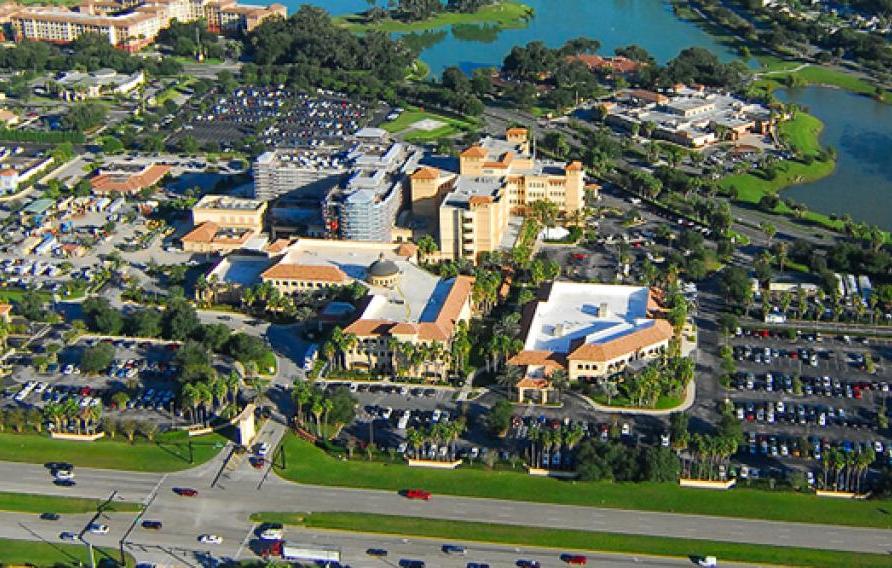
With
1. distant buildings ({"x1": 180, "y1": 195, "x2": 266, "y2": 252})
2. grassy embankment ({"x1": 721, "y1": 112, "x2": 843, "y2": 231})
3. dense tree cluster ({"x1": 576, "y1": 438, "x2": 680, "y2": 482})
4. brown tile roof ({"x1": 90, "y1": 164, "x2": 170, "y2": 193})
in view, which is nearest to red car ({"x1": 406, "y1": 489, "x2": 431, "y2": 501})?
dense tree cluster ({"x1": 576, "y1": 438, "x2": 680, "y2": 482})

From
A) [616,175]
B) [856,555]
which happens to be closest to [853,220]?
[616,175]

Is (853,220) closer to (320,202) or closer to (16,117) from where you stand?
(320,202)

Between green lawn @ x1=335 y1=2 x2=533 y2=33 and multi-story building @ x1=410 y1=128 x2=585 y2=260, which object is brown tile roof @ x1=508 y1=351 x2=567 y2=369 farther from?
green lawn @ x1=335 y1=2 x2=533 y2=33

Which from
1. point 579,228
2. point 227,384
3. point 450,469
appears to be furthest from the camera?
point 579,228

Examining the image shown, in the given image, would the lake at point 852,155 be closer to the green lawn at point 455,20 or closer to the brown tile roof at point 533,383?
the brown tile roof at point 533,383

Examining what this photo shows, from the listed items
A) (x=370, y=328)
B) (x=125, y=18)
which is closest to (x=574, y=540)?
(x=370, y=328)

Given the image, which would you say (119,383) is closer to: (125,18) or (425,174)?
(425,174)
